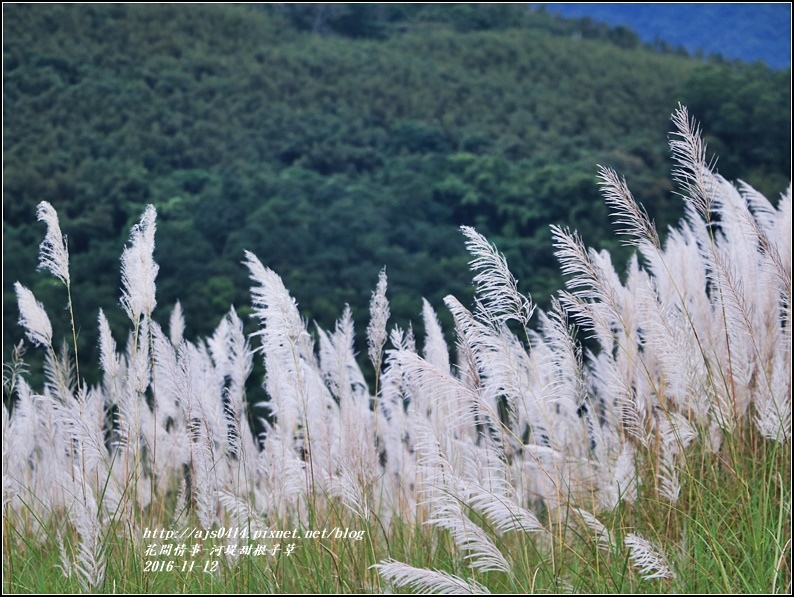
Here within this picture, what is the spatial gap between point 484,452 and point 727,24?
939cm

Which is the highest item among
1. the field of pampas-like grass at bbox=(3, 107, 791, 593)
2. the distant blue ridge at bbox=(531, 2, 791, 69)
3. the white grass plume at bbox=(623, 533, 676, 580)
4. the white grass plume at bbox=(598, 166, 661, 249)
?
the distant blue ridge at bbox=(531, 2, 791, 69)

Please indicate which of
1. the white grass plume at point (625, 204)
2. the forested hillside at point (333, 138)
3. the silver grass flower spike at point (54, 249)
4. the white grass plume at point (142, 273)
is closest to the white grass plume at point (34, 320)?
the silver grass flower spike at point (54, 249)

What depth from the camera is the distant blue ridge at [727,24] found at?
8.09 metres

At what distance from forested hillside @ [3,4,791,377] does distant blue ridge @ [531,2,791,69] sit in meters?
2.50

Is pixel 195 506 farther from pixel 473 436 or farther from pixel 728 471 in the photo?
pixel 728 471

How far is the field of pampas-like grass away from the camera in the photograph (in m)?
1.64

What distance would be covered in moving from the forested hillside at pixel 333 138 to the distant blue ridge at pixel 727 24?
8.19 feet

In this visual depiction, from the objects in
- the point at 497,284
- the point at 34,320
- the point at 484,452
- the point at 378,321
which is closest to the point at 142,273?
the point at 34,320

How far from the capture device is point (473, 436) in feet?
8.71

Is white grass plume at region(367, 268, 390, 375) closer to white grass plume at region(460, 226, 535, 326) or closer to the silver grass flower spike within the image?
white grass plume at region(460, 226, 535, 326)

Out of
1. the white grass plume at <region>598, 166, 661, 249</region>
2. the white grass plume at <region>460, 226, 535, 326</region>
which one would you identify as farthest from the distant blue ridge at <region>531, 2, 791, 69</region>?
the white grass plume at <region>460, 226, 535, 326</region>

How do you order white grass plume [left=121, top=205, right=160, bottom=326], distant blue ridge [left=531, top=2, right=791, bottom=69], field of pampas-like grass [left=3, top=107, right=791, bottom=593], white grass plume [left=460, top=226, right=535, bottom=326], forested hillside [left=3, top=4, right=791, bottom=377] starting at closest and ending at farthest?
1. white grass plume [left=460, top=226, right=535, bottom=326]
2. field of pampas-like grass [left=3, top=107, right=791, bottom=593]
3. white grass plume [left=121, top=205, right=160, bottom=326]
4. distant blue ridge [left=531, top=2, right=791, bottom=69]
5. forested hillside [left=3, top=4, right=791, bottom=377]

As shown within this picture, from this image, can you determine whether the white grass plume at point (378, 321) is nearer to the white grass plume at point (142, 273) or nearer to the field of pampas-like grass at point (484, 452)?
the field of pampas-like grass at point (484, 452)

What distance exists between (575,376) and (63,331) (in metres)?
11.8
